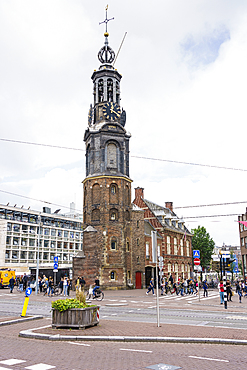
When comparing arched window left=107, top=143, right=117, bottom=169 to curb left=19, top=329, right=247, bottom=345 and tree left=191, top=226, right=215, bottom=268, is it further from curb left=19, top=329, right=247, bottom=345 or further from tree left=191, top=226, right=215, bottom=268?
tree left=191, top=226, right=215, bottom=268

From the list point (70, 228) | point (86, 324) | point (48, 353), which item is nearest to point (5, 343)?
point (48, 353)

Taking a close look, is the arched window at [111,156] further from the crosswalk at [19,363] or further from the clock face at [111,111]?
the crosswalk at [19,363]

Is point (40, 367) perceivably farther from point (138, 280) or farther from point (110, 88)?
point (110, 88)

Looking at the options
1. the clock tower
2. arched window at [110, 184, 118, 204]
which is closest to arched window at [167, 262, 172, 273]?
the clock tower

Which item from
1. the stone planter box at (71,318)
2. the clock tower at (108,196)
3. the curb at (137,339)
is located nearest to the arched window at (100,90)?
the clock tower at (108,196)

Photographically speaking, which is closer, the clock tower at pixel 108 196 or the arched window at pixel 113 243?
the clock tower at pixel 108 196

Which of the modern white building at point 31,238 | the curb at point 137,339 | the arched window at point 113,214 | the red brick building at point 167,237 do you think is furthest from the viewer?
the modern white building at point 31,238

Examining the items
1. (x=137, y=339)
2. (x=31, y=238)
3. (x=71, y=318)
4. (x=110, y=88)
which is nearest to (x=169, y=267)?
(x=110, y=88)

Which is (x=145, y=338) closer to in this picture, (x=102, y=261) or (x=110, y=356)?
(x=110, y=356)

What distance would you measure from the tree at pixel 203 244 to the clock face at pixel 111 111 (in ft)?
148

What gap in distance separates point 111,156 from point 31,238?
1910 inches

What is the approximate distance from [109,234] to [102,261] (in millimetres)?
3479

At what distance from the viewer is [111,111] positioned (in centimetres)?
4903

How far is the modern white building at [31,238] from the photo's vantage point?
7969cm
